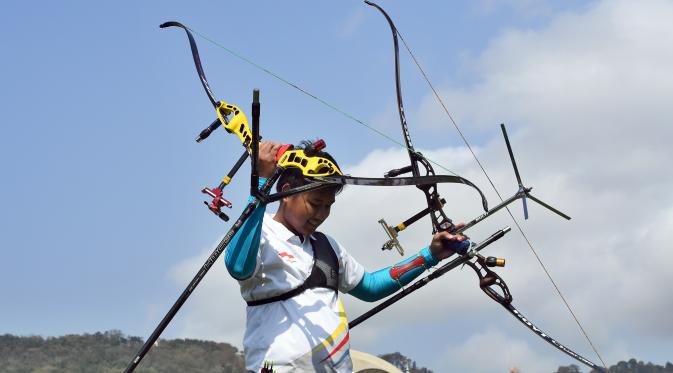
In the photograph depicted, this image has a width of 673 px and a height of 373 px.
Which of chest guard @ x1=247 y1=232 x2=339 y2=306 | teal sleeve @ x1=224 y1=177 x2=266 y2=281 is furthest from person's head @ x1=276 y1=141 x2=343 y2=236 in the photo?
teal sleeve @ x1=224 y1=177 x2=266 y2=281

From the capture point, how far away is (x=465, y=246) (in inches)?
258

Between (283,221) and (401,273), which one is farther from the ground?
(401,273)

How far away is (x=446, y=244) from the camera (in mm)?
6598

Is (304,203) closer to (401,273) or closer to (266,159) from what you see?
(266,159)

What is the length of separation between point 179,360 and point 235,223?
20.1 m

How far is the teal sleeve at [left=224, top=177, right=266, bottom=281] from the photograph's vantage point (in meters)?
5.52

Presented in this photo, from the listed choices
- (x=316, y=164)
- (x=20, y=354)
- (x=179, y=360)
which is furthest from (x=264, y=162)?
(x=20, y=354)

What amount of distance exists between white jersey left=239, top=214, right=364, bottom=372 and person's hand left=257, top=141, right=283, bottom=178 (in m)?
0.28

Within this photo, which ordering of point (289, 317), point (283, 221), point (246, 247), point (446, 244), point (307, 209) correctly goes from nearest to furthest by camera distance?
point (246, 247), point (289, 317), point (307, 209), point (283, 221), point (446, 244)

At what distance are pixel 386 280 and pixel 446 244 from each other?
1.41 ft

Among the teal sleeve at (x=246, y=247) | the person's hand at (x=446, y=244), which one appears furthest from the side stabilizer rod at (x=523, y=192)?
the teal sleeve at (x=246, y=247)

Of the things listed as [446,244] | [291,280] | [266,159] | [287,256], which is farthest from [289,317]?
[446,244]

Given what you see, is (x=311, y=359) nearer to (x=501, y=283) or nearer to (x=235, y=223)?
(x=235, y=223)

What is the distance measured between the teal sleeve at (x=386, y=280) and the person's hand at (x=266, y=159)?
99cm
